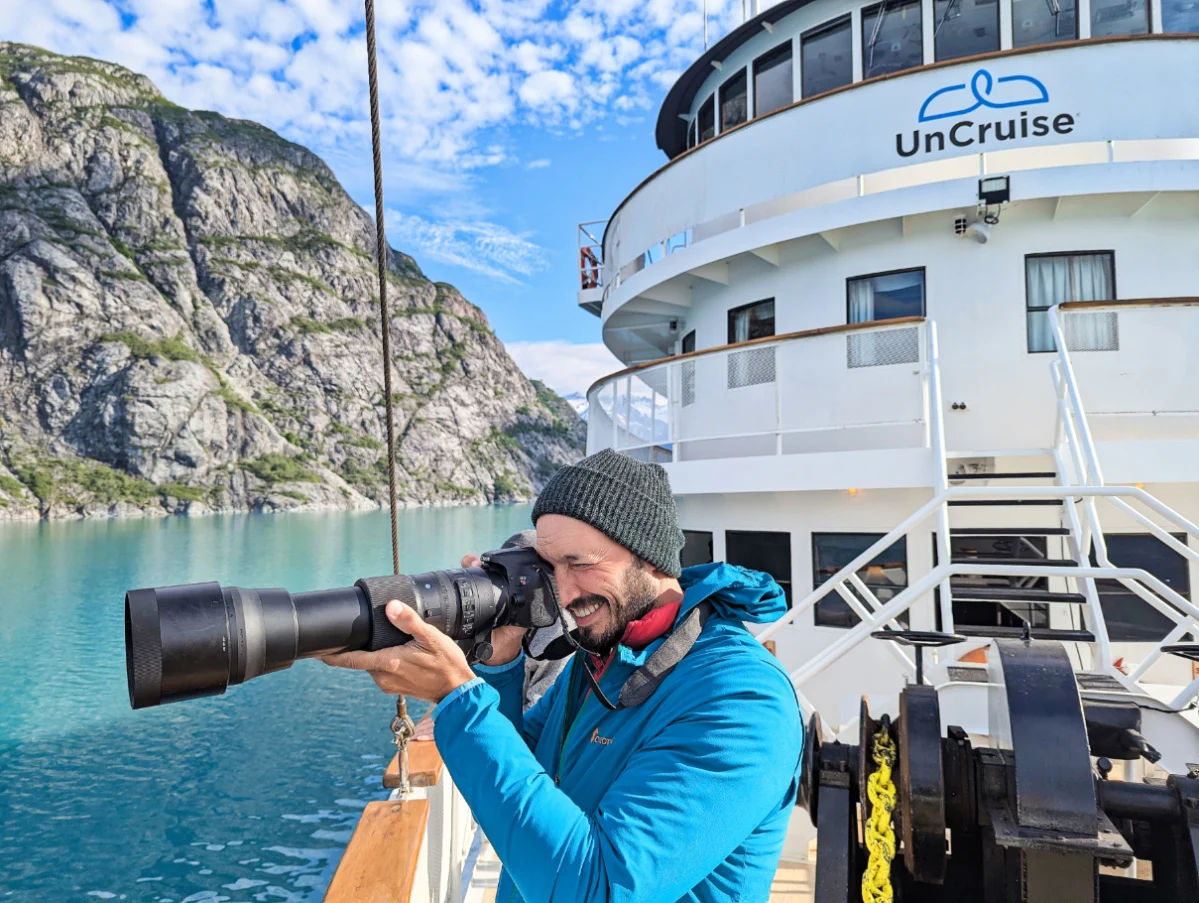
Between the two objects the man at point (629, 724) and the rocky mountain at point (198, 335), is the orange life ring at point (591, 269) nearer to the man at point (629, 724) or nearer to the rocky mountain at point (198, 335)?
the man at point (629, 724)

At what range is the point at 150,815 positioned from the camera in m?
7.49

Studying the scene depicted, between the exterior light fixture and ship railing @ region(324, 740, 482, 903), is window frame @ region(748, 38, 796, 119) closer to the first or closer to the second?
the exterior light fixture

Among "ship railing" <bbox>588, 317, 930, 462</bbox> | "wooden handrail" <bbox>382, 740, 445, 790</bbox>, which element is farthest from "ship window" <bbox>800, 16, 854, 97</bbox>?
"wooden handrail" <bbox>382, 740, 445, 790</bbox>

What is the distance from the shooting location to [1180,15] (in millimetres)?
6691

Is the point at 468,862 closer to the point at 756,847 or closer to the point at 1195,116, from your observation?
the point at 756,847

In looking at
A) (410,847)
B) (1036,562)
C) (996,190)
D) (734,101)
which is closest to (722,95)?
(734,101)

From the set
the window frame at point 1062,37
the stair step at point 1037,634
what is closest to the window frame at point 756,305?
the window frame at point 1062,37

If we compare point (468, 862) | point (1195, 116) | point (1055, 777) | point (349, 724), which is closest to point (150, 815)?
point (349, 724)

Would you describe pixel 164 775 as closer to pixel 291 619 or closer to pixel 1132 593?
pixel 291 619

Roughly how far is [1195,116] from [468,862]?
754 centimetres

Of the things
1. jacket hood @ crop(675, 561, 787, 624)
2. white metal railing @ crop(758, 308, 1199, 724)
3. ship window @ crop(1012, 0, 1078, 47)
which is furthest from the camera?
ship window @ crop(1012, 0, 1078, 47)

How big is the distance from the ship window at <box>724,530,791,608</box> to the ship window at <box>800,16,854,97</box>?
14.6 ft

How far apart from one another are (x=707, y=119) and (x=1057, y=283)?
15.5 feet

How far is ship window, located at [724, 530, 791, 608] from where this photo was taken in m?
6.30
